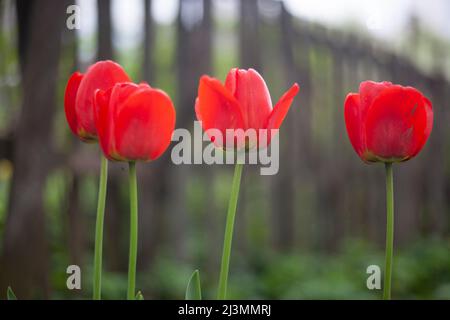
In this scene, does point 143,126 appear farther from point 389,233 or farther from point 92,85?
point 389,233

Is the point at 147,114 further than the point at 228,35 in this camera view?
No

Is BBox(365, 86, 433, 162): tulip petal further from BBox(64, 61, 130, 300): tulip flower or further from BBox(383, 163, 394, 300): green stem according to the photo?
BBox(64, 61, 130, 300): tulip flower

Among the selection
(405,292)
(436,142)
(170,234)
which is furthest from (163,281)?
(436,142)

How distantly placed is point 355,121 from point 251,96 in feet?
0.31

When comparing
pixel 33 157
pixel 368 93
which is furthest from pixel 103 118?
pixel 33 157

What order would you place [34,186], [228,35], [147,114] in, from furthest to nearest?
[228,35], [34,186], [147,114]

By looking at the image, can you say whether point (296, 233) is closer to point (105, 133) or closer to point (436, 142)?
point (436, 142)

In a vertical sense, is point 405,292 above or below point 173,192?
below

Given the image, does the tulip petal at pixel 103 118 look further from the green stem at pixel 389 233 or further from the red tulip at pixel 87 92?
the green stem at pixel 389 233

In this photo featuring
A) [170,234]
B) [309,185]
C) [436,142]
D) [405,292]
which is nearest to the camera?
[170,234]

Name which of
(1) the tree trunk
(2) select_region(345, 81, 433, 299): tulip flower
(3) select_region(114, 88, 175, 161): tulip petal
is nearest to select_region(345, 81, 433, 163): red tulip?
(2) select_region(345, 81, 433, 299): tulip flower

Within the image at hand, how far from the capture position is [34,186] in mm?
1596

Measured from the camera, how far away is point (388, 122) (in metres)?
0.55

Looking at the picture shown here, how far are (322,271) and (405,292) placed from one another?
1.17 feet
